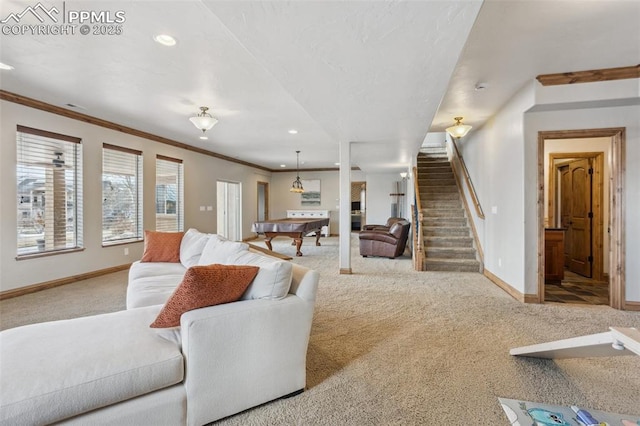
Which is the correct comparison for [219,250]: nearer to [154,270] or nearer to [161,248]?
[154,270]

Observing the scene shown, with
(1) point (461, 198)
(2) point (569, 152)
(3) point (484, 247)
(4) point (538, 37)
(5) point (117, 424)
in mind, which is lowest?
(5) point (117, 424)

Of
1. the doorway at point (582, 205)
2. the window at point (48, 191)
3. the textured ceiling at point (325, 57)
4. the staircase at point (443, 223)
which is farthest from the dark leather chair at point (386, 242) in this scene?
the window at point (48, 191)

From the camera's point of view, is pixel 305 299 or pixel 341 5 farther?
pixel 305 299

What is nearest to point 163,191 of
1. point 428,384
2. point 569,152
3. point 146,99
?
point 146,99

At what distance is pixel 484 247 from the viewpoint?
514 centimetres

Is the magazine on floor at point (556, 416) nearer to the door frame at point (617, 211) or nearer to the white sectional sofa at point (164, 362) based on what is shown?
the white sectional sofa at point (164, 362)

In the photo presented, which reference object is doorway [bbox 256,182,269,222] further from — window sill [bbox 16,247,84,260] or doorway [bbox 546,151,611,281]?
doorway [bbox 546,151,611,281]

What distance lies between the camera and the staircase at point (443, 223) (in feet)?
17.5

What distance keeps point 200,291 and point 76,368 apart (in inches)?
22.3

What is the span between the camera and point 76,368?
1272 millimetres

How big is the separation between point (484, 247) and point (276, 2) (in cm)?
504

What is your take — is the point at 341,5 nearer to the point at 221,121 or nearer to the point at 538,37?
the point at 538,37

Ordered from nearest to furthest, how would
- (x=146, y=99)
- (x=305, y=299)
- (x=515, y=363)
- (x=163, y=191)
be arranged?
1. (x=305, y=299)
2. (x=515, y=363)
3. (x=146, y=99)
4. (x=163, y=191)

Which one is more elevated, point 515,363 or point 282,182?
point 282,182
